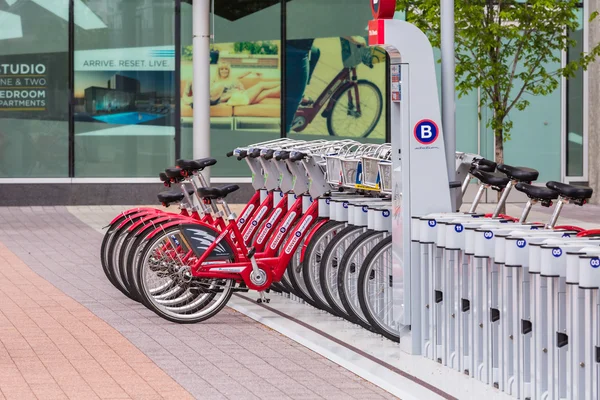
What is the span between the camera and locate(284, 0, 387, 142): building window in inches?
816

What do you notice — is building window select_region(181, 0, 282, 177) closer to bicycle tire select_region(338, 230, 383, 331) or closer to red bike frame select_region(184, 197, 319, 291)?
red bike frame select_region(184, 197, 319, 291)

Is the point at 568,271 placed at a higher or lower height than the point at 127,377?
higher

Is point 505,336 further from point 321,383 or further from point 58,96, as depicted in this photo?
point 58,96

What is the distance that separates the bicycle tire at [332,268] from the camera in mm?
8938

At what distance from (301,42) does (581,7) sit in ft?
14.9

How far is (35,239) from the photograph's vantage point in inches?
607

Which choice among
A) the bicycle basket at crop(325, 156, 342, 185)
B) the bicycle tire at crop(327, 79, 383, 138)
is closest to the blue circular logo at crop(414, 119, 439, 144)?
the bicycle basket at crop(325, 156, 342, 185)

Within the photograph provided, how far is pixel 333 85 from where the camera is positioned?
20875 mm

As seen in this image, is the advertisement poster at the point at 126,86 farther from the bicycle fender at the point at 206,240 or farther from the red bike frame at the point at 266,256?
the bicycle fender at the point at 206,240

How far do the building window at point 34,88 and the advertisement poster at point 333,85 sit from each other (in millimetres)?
3636

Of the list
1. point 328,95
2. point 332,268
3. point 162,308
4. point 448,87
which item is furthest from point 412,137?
Result: point 328,95

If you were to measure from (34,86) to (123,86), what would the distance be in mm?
1382

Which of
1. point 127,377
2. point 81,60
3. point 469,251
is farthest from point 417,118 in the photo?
point 81,60

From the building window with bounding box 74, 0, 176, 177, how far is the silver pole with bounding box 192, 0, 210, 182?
489 centimetres
